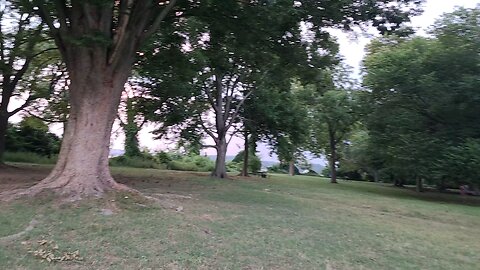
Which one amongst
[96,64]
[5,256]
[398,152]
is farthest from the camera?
[398,152]

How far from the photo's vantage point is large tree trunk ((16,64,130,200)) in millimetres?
8297

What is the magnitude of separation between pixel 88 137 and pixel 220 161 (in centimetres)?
1478

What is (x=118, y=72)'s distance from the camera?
8.91 metres

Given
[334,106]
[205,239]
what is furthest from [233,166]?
[205,239]

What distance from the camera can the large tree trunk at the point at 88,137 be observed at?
327 inches

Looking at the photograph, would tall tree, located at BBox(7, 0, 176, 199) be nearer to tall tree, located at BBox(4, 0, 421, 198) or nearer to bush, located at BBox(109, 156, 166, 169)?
tall tree, located at BBox(4, 0, 421, 198)

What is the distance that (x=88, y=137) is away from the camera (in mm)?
8492

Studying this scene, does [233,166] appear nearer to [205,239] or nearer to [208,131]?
[208,131]

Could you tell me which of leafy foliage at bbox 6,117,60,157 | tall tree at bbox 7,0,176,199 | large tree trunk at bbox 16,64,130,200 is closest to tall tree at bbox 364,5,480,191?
tall tree at bbox 7,0,176,199

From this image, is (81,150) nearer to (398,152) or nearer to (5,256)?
(5,256)

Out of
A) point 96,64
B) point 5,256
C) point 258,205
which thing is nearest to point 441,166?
point 258,205

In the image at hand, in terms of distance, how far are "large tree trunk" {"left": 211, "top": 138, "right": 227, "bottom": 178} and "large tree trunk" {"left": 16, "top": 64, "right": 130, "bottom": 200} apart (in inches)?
541

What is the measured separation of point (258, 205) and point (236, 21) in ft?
15.7

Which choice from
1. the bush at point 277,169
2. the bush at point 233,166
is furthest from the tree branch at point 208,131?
the bush at point 277,169
